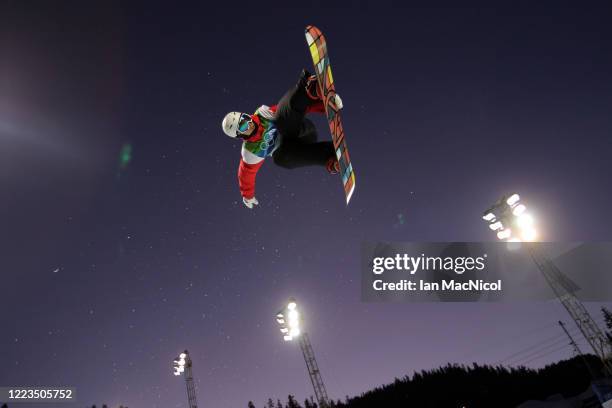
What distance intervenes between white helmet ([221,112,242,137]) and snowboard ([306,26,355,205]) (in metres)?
1.27

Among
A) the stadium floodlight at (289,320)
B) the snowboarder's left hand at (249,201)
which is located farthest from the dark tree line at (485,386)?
the snowboarder's left hand at (249,201)

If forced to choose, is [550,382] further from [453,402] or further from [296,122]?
[296,122]

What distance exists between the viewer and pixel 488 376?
199 feet

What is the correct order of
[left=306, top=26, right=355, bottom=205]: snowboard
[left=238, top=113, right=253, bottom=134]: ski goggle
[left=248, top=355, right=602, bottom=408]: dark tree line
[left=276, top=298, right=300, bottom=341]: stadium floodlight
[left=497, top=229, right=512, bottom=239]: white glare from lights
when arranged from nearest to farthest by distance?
[left=306, top=26, right=355, bottom=205]: snowboard
[left=238, top=113, right=253, bottom=134]: ski goggle
[left=497, top=229, right=512, bottom=239]: white glare from lights
[left=276, top=298, right=300, bottom=341]: stadium floodlight
[left=248, top=355, right=602, bottom=408]: dark tree line

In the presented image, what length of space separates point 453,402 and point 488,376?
30.7ft

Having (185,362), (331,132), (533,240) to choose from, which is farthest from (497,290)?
(185,362)

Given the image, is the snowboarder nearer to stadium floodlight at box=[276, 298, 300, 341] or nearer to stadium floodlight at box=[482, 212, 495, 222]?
stadium floodlight at box=[482, 212, 495, 222]

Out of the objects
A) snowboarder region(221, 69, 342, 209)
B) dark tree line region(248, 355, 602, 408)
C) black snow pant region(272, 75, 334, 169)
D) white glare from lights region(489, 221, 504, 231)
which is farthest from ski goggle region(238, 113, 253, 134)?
dark tree line region(248, 355, 602, 408)

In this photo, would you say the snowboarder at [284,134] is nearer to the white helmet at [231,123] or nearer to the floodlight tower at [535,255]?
the white helmet at [231,123]

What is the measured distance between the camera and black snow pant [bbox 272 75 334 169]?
19.2 feet

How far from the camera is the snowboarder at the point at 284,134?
5.80 metres

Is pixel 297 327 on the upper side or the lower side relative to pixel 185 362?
lower

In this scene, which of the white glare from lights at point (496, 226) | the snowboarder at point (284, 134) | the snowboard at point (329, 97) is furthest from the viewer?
the white glare from lights at point (496, 226)

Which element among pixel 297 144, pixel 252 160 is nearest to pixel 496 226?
pixel 297 144
